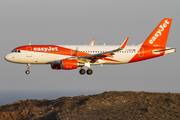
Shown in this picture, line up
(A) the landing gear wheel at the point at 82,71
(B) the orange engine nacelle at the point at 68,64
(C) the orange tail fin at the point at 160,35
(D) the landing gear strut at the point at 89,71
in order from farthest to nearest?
(C) the orange tail fin at the point at 160,35
(A) the landing gear wheel at the point at 82,71
(D) the landing gear strut at the point at 89,71
(B) the orange engine nacelle at the point at 68,64

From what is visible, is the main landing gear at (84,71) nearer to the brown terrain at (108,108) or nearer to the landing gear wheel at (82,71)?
the landing gear wheel at (82,71)

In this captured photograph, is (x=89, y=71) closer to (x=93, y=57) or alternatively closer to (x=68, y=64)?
(x=93, y=57)

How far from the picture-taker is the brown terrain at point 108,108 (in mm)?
30875

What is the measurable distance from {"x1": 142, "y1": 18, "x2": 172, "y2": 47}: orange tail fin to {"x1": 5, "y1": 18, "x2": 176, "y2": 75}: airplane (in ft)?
0.59

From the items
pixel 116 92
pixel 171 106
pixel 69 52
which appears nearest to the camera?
pixel 171 106

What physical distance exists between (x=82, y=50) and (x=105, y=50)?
3.98 m

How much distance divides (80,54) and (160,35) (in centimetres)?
1568

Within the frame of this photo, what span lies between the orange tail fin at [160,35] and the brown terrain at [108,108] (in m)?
16.8

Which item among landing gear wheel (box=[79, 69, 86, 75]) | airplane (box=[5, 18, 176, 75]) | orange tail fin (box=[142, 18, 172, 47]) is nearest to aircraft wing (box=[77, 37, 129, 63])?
airplane (box=[5, 18, 176, 75])

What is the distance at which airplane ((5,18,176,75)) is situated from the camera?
155ft

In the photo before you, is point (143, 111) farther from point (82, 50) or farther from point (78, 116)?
point (82, 50)

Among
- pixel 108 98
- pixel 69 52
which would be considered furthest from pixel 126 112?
pixel 69 52

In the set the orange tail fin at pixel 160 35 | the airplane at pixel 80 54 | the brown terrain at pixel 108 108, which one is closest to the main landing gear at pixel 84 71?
the airplane at pixel 80 54

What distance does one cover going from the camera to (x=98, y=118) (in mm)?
30141
